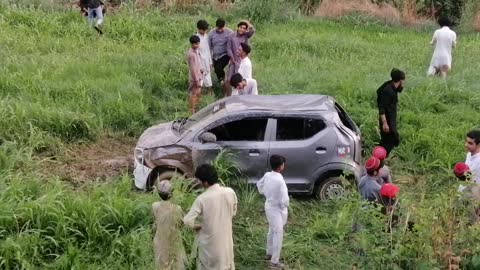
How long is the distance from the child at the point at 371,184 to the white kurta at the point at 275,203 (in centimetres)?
84

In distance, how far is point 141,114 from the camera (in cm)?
1152

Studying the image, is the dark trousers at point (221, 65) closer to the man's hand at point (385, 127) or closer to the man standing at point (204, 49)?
the man standing at point (204, 49)

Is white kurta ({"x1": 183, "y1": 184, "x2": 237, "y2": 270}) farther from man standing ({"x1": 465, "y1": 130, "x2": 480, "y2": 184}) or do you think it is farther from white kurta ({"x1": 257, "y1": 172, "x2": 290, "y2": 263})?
man standing ({"x1": 465, "y1": 130, "x2": 480, "y2": 184})

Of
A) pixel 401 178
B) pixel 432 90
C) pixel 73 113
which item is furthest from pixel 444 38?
pixel 73 113

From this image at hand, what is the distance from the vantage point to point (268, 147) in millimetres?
8758

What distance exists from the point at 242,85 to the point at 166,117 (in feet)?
7.08

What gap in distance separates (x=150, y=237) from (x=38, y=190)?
196cm

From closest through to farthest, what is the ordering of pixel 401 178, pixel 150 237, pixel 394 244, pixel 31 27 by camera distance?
pixel 394 244
pixel 150 237
pixel 401 178
pixel 31 27

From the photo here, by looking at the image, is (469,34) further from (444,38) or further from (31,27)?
(31,27)

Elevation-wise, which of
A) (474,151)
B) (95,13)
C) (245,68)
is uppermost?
(95,13)

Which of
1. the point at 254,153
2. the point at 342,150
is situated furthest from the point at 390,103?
the point at 254,153

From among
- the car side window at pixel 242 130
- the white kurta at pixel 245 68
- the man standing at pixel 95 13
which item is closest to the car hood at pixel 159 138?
→ the car side window at pixel 242 130

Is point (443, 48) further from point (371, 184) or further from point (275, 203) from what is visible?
point (275, 203)

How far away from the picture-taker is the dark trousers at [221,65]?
482 inches
